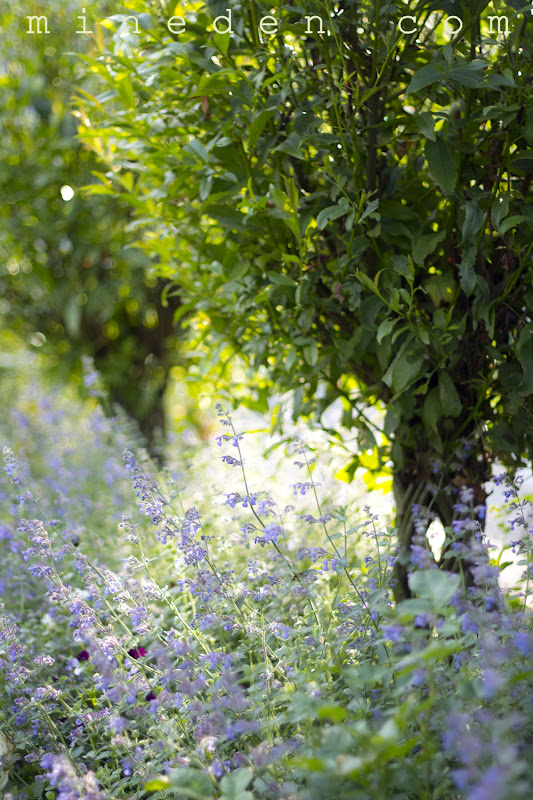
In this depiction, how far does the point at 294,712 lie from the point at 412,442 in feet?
2.83

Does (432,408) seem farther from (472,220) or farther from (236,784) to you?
(236,784)

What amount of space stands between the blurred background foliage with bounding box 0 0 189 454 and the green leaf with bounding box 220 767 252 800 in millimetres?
2915

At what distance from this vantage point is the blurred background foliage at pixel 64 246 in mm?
3977

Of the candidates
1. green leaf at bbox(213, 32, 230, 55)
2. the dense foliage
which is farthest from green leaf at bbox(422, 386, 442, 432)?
green leaf at bbox(213, 32, 230, 55)

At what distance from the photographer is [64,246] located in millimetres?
4082

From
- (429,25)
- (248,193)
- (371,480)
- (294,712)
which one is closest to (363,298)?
(248,193)

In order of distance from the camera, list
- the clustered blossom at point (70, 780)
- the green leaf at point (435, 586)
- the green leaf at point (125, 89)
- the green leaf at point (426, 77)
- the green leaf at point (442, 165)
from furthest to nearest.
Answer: the green leaf at point (125, 89) < the green leaf at point (442, 165) < the green leaf at point (426, 77) < the clustered blossom at point (70, 780) < the green leaf at point (435, 586)

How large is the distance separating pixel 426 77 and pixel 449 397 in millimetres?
732

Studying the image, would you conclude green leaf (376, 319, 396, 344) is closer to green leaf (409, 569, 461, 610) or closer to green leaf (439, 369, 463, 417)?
green leaf (439, 369, 463, 417)

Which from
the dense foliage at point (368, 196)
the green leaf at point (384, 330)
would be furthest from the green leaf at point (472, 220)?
the green leaf at point (384, 330)

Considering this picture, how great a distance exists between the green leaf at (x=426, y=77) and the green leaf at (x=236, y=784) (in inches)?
50.4

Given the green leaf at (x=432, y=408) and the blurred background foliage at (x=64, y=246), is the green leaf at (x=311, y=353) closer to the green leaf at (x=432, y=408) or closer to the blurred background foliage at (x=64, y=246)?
the green leaf at (x=432, y=408)

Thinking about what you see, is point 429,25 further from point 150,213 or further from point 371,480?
point 371,480

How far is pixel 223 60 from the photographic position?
164 centimetres
